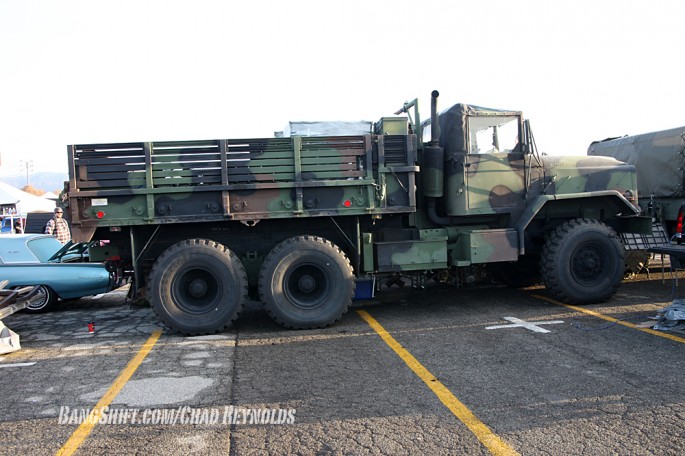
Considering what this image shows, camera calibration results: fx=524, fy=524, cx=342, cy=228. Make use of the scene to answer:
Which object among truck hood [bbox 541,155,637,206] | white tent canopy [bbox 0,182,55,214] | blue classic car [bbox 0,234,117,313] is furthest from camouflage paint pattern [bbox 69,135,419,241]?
white tent canopy [bbox 0,182,55,214]

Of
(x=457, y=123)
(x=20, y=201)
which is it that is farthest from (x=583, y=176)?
(x=20, y=201)

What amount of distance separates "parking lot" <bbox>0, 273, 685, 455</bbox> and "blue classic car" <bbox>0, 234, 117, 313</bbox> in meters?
1.16

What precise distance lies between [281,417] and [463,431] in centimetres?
137

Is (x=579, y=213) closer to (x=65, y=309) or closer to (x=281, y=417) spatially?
(x=281, y=417)

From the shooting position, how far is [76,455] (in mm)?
3520

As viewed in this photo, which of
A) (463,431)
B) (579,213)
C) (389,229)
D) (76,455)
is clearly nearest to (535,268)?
(579,213)

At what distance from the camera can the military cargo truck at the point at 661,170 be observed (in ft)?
32.5

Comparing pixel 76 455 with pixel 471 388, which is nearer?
pixel 76 455

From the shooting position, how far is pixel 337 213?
6.92 metres

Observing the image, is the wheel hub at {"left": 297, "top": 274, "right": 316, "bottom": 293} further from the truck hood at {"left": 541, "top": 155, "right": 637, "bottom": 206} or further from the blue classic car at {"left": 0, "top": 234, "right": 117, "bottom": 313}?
the truck hood at {"left": 541, "top": 155, "right": 637, "bottom": 206}

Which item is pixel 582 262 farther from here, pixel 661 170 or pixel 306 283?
pixel 661 170

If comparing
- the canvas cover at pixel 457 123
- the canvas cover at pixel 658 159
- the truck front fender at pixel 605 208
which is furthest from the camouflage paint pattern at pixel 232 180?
the canvas cover at pixel 658 159

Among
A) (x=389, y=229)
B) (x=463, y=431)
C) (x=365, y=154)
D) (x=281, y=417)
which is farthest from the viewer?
(x=389, y=229)

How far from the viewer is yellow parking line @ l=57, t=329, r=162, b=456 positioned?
3.67m
